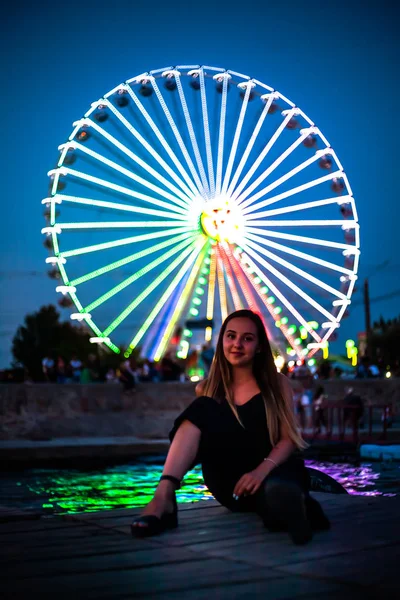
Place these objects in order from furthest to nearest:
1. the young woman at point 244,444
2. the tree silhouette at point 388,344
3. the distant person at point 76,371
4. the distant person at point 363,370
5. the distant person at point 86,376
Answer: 1. the tree silhouette at point 388,344
2. the distant person at point 363,370
3. the distant person at point 76,371
4. the distant person at point 86,376
5. the young woman at point 244,444

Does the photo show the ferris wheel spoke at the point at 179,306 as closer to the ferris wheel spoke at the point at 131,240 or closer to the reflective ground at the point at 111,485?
the ferris wheel spoke at the point at 131,240

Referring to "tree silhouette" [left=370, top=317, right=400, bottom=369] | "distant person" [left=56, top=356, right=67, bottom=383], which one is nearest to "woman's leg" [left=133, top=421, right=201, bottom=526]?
"distant person" [left=56, top=356, right=67, bottom=383]

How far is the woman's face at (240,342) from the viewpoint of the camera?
4391mm

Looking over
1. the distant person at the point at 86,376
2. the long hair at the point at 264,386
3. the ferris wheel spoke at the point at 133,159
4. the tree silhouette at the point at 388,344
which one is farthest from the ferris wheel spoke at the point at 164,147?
the tree silhouette at the point at 388,344

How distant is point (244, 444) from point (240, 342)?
19.8 inches

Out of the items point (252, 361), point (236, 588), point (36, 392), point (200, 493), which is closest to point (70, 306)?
point (36, 392)

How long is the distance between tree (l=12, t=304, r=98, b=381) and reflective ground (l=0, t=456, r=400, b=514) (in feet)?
220

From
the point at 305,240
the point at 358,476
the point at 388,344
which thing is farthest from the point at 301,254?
the point at 388,344

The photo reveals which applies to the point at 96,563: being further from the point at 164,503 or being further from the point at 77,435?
the point at 77,435

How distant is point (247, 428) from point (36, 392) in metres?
11.4

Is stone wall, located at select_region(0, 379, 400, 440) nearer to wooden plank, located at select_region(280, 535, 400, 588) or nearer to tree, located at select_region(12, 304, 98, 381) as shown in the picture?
wooden plank, located at select_region(280, 535, 400, 588)

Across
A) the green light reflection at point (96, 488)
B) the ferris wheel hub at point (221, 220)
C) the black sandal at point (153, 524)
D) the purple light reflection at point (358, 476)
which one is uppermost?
the ferris wheel hub at point (221, 220)

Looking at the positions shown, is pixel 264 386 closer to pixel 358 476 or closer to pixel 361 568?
pixel 361 568

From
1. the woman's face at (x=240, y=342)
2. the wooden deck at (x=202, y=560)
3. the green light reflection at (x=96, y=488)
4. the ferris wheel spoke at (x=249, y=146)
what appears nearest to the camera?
the wooden deck at (x=202, y=560)
